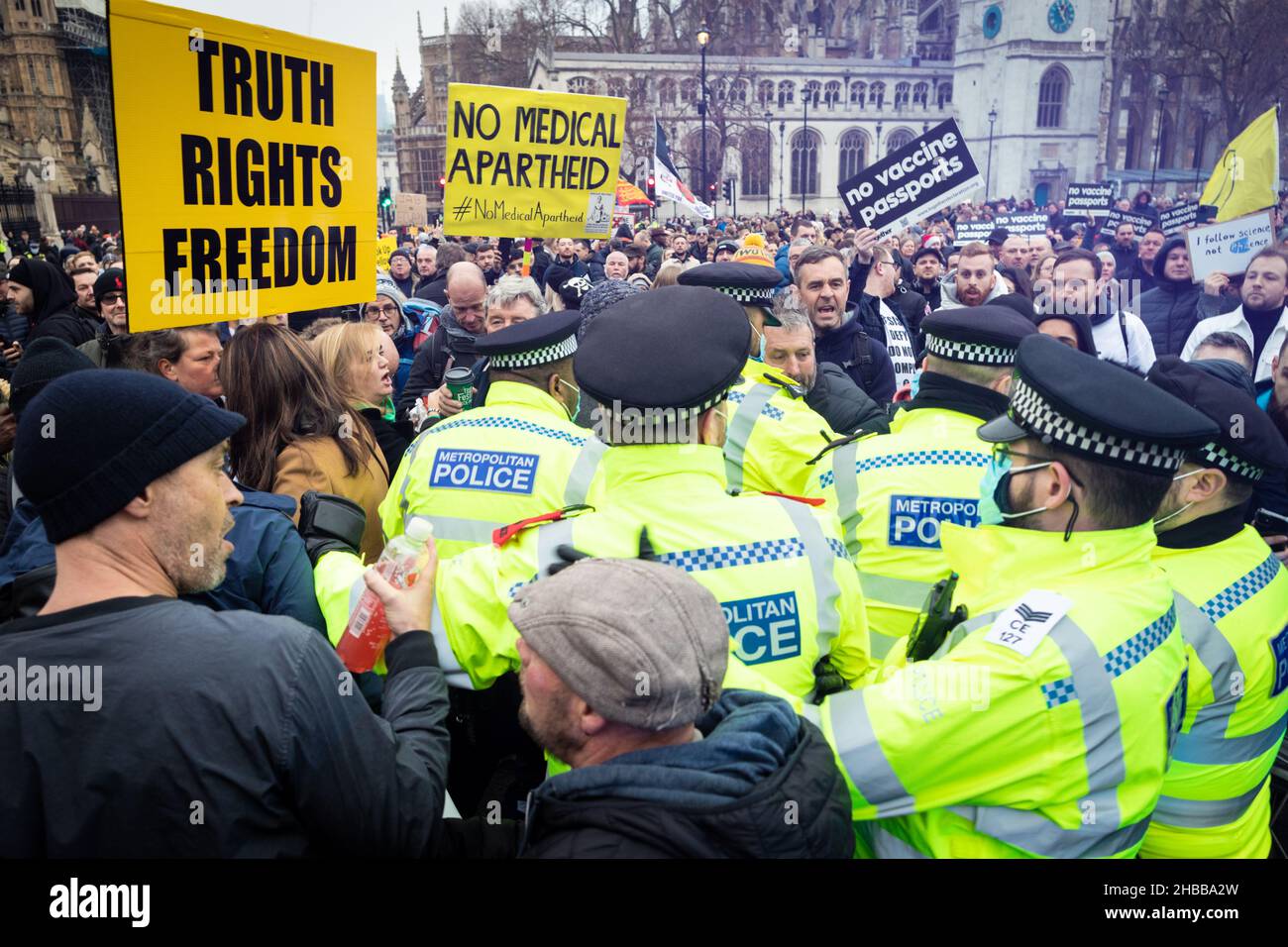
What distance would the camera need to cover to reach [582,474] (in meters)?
2.92

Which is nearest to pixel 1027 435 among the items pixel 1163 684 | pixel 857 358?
pixel 1163 684

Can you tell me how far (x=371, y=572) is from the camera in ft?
7.21

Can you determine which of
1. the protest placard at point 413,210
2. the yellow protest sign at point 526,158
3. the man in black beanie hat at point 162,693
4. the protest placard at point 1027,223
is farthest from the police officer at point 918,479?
the protest placard at point 413,210

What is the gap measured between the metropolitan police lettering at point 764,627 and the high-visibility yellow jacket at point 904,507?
0.88 metres

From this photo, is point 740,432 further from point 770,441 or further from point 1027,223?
point 1027,223

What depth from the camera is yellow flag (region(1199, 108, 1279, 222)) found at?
28.0 ft

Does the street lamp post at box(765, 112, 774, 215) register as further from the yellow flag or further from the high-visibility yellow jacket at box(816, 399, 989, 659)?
the high-visibility yellow jacket at box(816, 399, 989, 659)

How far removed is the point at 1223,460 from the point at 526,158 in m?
5.79

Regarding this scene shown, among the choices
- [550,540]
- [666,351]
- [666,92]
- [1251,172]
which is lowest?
[550,540]

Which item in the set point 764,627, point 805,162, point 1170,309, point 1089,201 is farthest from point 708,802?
point 805,162

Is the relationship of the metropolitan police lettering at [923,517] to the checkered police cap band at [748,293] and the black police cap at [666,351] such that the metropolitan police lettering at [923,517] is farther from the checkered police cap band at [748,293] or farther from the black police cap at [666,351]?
the checkered police cap band at [748,293]

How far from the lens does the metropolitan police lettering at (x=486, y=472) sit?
2.99 m

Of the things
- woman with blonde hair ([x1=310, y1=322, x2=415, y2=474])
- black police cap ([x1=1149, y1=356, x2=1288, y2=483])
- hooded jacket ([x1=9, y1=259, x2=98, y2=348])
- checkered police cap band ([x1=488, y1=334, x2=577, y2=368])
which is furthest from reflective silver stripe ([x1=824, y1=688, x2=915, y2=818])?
hooded jacket ([x1=9, y1=259, x2=98, y2=348])
